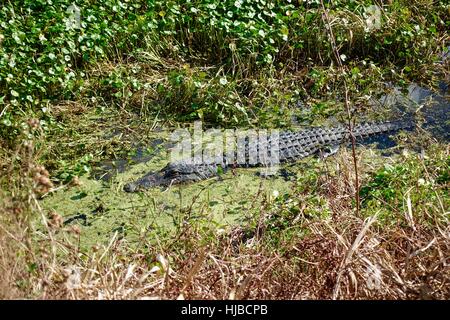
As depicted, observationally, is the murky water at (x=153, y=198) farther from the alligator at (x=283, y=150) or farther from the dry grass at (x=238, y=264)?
the dry grass at (x=238, y=264)

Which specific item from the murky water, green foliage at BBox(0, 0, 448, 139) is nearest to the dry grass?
the murky water

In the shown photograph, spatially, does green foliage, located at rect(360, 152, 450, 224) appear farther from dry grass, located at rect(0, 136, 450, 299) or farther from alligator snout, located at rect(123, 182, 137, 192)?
alligator snout, located at rect(123, 182, 137, 192)

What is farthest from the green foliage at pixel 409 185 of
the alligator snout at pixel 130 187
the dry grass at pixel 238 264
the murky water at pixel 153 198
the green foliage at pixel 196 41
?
the alligator snout at pixel 130 187

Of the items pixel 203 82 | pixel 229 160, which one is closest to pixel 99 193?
pixel 229 160

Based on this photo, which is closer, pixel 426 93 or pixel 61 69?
pixel 61 69

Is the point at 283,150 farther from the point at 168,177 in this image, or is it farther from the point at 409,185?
the point at 409,185

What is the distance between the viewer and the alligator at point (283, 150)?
5.43 metres

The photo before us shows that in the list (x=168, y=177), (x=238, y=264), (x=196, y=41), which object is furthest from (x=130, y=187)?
(x=196, y=41)

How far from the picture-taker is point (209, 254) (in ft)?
12.1

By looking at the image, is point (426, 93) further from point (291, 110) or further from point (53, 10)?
point (53, 10)

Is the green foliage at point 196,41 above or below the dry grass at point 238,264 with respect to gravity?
above

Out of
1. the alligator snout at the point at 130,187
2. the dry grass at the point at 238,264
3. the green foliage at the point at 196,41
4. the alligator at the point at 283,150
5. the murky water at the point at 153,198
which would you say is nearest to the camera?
the dry grass at the point at 238,264

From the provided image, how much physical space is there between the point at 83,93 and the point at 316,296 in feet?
11.9

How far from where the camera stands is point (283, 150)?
5785mm
